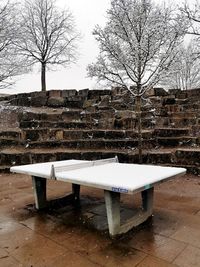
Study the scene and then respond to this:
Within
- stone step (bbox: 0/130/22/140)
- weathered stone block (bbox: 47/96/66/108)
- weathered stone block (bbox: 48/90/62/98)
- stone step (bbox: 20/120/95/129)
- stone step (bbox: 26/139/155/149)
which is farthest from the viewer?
weathered stone block (bbox: 48/90/62/98)

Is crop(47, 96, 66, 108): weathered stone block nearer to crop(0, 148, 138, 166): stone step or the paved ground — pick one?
crop(0, 148, 138, 166): stone step

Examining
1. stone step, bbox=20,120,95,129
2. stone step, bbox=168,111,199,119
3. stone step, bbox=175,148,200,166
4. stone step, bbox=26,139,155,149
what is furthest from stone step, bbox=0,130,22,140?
stone step, bbox=168,111,199,119

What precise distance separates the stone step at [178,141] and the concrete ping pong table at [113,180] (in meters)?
3.48

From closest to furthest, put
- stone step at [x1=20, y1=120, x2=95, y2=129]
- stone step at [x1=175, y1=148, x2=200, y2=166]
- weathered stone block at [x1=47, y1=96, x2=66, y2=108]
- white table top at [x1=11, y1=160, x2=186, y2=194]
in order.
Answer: white table top at [x1=11, y1=160, x2=186, y2=194]
stone step at [x1=175, y1=148, x2=200, y2=166]
stone step at [x1=20, y1=120, x2=95, y2=129]
weathered stone block at [x1=47, y1=96, x2=66, y2=108]

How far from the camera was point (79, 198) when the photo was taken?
4133 mm

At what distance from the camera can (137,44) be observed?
5.98 metres

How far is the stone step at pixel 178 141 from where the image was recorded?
21.3 ft

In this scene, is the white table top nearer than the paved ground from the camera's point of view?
No

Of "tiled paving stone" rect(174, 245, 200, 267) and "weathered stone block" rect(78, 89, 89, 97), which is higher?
"weathered stone block" rect(78, 89, 89, 97)

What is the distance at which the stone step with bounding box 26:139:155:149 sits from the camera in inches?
275

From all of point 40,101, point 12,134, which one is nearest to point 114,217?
point 12,134

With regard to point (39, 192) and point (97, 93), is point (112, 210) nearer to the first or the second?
point (39, 192)

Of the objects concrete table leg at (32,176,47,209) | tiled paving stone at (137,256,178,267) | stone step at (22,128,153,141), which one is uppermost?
stone step at (22,128,153,141)

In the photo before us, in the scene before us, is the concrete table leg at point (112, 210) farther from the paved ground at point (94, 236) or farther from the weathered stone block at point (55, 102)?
the weathered stone block at point (55, 102)
